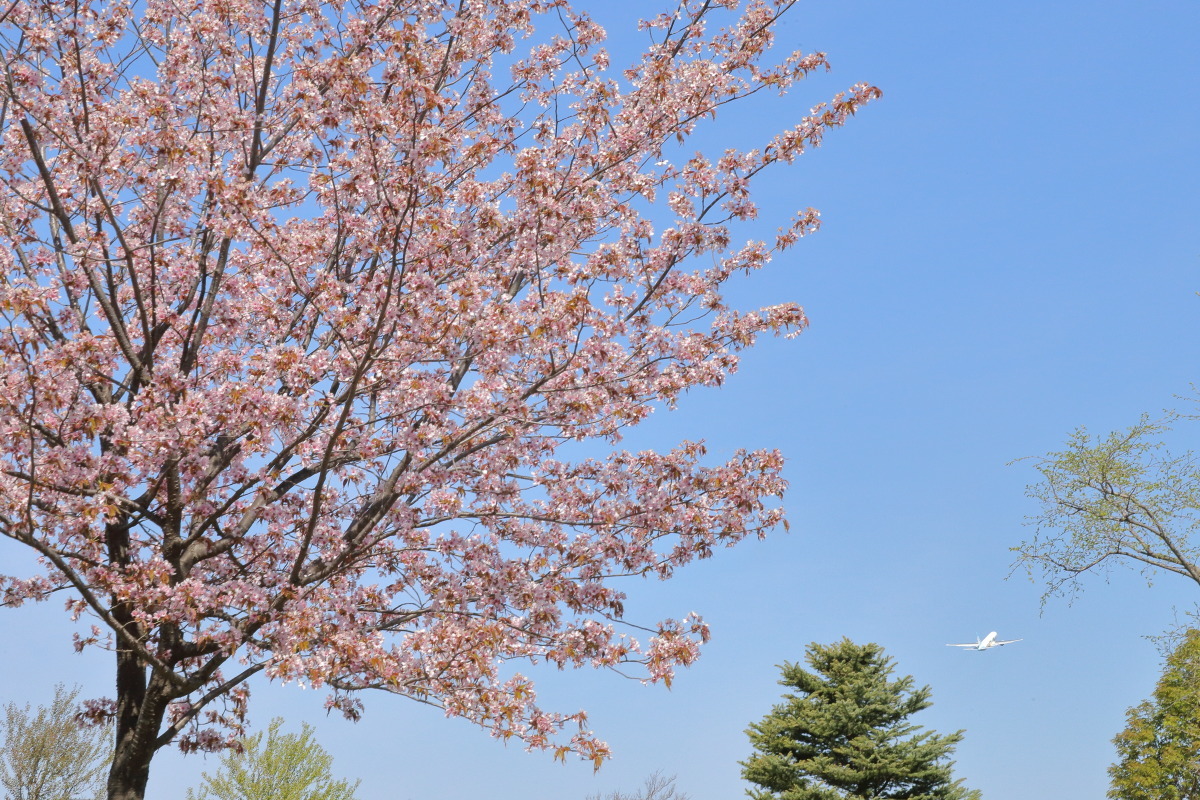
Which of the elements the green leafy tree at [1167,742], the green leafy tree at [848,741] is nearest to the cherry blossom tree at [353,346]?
the green leafy tree at [848,741]

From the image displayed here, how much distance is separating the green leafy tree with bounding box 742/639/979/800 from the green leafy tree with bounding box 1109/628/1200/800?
6899mm

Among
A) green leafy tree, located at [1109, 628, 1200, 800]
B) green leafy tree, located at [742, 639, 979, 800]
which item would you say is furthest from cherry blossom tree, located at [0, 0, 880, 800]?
green leafy tree, located at [1109, 628, 1200, 800]

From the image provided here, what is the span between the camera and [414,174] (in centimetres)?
646

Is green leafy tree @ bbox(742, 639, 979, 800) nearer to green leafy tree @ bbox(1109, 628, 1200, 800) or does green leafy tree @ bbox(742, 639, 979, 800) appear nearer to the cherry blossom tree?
green leafy tree @ bbox(1109, 628, 1200, 800)

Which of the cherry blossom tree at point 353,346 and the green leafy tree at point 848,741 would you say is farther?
the green leafy tree at point 848,741

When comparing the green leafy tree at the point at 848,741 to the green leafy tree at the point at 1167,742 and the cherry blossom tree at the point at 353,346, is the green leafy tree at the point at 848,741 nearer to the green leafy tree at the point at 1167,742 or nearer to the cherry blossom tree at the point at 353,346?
the green leafy tree at the point at 1167,742

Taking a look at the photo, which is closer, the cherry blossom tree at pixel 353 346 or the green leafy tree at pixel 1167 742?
the cherry blossom tree at pixel 353 346

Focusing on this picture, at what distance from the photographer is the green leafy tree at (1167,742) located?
86.6 feet

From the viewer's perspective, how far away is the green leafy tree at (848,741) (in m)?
24.1

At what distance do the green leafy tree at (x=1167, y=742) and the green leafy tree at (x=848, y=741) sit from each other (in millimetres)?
6899

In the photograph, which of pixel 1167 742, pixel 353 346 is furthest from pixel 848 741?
pixel 353 346

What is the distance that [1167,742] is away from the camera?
28000 millimetres

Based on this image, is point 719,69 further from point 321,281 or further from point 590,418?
point 321,281

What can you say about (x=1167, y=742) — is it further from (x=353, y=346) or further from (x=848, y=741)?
(x=353, y=346)
